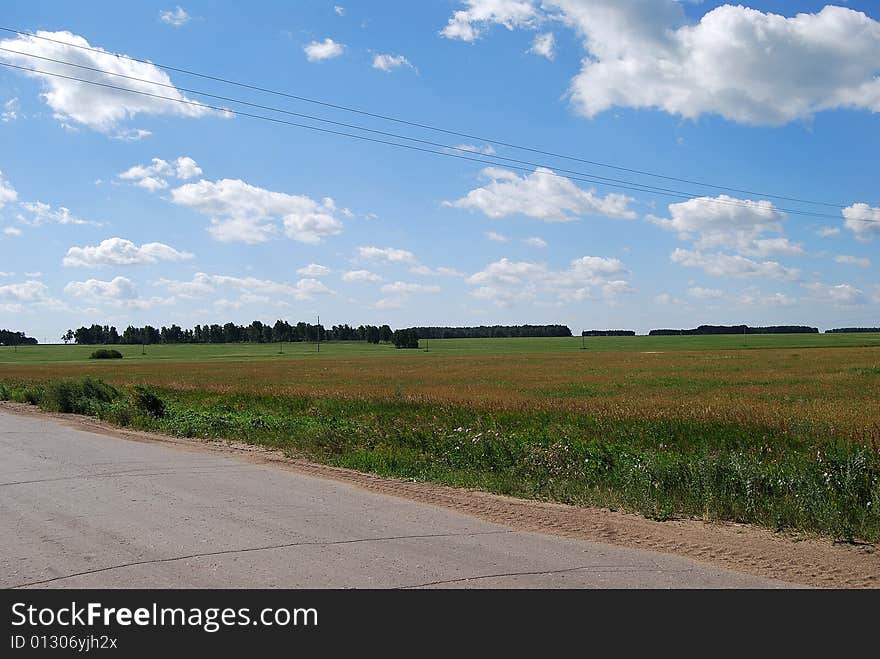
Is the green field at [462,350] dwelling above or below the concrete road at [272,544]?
above

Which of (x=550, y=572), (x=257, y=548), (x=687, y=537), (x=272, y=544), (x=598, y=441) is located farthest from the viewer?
(x=598, y=441)

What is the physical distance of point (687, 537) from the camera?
8.59 meters

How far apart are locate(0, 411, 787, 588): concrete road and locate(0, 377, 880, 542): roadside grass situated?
247cm

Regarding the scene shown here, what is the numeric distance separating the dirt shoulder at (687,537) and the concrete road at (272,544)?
0.37m

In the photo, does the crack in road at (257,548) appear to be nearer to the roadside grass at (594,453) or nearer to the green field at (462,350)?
the roadside grass at (594,453)

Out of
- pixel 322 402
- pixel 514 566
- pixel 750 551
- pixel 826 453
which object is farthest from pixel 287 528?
pixel 322 402

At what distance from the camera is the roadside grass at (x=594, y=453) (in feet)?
33.4

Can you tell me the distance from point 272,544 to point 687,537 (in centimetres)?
456

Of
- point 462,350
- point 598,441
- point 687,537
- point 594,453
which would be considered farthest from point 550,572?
point 462,350

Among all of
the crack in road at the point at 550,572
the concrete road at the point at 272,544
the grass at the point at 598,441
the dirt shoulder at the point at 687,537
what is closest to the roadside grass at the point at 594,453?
the grass at the point at 598,441

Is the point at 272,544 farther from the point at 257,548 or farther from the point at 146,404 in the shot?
the point at 146,404
